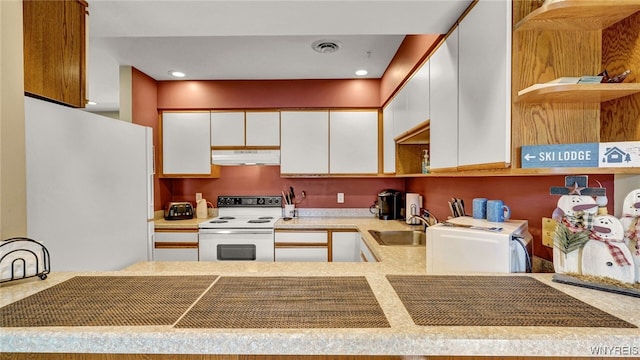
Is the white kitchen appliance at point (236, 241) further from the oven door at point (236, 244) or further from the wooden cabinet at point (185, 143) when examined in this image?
the wooden cabinet at point (185, 143)

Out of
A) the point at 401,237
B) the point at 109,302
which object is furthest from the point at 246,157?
the point at 109,302

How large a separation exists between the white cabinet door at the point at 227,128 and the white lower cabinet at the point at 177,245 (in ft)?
3.34

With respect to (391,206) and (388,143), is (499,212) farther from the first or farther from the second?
(391,206)

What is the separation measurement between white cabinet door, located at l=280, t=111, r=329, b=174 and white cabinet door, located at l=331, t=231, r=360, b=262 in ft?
2.44

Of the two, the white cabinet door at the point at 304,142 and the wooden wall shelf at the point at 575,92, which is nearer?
the wooden wall shelf at the point at 575,92

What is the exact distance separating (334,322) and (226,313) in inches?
11.8

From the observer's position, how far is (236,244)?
2861 mm

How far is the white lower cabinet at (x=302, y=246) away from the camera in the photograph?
113 inches

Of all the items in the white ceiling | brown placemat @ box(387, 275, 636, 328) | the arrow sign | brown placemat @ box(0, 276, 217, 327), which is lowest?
brown placemat @ box(0, 276, 217, 327)

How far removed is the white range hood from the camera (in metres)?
3.12

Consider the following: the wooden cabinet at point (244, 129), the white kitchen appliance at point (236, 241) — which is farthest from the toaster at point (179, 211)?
the wooden cabinet at point (244, 129)

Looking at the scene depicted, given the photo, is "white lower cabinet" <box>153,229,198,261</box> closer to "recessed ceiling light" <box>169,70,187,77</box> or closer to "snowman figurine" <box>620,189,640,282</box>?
"recessed ceiling light" <box>169,70,187,77</box>

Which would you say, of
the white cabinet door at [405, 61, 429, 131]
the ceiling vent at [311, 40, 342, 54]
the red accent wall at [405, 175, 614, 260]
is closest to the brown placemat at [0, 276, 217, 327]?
the red accent wall at [405, 175, 614, 260]

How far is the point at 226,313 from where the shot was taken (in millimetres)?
791
